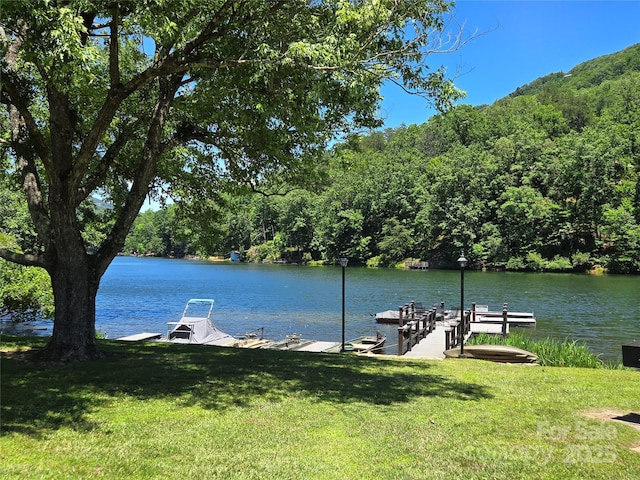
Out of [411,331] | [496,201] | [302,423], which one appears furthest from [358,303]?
[496,201]

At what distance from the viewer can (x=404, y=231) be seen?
282 ft

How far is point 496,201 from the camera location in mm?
76562

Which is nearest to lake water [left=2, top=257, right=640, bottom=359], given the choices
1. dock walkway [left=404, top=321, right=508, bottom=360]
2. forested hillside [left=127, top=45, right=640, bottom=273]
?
dock walkway [left=404, top=321, right=508, bottom=360]

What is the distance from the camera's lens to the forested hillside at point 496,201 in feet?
223

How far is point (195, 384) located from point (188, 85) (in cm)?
655

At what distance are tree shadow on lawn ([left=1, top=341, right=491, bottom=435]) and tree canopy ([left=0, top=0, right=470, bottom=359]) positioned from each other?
3.74ft

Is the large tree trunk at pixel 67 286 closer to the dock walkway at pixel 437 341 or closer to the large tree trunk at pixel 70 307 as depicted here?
the large tree trunk at pixel 70 307


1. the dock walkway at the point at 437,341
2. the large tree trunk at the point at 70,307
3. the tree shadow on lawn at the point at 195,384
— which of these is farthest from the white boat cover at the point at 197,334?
the large tree trunk at the point at 70,307

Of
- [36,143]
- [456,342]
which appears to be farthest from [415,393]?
[456,342]

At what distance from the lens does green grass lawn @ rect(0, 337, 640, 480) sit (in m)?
4.55

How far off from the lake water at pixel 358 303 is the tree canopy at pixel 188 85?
16374 mm

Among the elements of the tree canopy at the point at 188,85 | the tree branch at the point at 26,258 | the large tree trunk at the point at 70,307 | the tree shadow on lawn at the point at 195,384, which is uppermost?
the tree canopy at the point at 188,85

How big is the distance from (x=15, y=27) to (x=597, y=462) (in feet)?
29.2

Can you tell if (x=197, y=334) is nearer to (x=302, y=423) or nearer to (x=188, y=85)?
(x=188, y=85)
